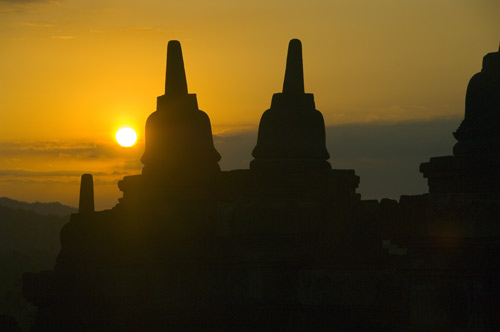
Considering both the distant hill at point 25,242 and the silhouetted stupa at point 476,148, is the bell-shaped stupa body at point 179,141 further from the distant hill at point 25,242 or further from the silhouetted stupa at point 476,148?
the distant hill at point 25,242

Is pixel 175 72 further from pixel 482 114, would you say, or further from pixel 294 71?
pixel 482 114

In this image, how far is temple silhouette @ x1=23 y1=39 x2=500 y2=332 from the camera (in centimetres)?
1216

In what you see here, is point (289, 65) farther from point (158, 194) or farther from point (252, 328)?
point (252, 328)

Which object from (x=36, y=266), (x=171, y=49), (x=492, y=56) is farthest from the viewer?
(x=36, y=266)

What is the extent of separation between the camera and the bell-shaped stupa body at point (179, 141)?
42.7 feet

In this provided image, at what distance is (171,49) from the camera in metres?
13.7

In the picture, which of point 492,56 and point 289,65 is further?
point 289,65

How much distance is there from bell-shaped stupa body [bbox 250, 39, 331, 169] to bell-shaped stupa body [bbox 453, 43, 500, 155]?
220 cm

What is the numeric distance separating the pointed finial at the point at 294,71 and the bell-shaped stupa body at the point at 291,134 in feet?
0.05

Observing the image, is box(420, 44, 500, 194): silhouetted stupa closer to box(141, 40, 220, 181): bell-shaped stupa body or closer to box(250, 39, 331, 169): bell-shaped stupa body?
box(250, 39, 331, 169): bell-shaped stupa body

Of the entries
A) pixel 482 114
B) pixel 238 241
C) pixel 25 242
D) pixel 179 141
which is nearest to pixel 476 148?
pixel 482 114

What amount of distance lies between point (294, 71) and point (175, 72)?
1682 millimetres

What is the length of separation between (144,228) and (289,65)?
3.16m

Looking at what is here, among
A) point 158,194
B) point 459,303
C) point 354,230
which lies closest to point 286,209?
point 354,230
